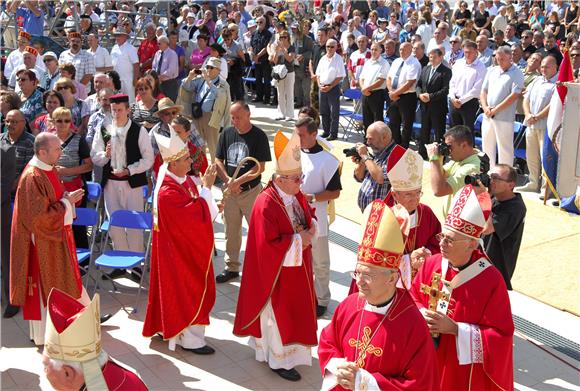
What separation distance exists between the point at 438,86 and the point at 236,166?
228 inches

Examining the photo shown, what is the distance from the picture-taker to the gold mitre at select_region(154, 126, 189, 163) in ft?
22.5

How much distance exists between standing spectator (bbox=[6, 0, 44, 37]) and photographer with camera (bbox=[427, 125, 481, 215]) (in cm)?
→ 1304

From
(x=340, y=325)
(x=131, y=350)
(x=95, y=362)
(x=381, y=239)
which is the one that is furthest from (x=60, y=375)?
(x=131, y=350)

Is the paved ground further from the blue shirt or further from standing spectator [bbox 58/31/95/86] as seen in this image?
the blue shirt

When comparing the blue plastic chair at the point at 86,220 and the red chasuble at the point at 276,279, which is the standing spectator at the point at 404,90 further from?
the red chasuble at the point at 276,279

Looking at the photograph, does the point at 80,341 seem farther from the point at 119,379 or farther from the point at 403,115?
the point at 403,115

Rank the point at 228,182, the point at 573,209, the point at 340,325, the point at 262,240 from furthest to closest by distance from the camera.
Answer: the point at 573,209 → the point at 228,182 → the point at 262,240 → the point at 340,325

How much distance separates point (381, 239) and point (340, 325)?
574 millimetres

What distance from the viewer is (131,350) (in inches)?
286

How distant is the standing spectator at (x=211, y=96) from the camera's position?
11.7 metres

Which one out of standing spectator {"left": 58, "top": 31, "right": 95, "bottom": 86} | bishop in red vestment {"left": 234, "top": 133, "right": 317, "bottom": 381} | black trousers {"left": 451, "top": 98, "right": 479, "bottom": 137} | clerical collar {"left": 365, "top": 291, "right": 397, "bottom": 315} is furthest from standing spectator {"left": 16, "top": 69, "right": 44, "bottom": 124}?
clerical collar {"left": 365, "top": 291, "right": 397, "bottom": 315}

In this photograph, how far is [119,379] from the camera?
3.94 meters

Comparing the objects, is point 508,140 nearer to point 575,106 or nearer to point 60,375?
point 575,106

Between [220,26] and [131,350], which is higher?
[220,26]
